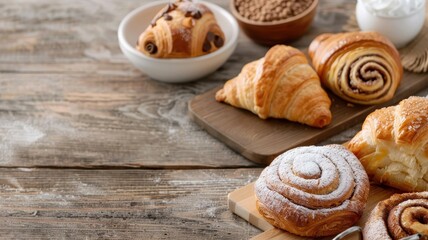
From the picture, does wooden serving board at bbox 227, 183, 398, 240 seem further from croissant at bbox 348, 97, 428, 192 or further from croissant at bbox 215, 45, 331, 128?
croissant at bbox 215, 45, 331, 128

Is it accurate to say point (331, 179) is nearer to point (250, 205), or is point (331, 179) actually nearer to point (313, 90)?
point (250, 205)

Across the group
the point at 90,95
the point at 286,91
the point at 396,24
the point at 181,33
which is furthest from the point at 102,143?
the point at 396,24

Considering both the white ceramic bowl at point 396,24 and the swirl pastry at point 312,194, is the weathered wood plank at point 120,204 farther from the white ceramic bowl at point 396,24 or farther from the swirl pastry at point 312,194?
the white ceramic bowl at point 396,24

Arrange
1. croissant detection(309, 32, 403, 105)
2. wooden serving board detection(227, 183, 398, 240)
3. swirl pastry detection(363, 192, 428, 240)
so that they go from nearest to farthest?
swirl pastry detection(363, 192, 428, 240), wooden serving board detection(227, 183, 398, 240), croissant detection(309, 32, 403, 105)

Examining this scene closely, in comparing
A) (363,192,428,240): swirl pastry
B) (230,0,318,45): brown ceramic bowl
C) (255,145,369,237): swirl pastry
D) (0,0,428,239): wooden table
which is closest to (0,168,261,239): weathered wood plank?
(0,0,428,239): wooden table

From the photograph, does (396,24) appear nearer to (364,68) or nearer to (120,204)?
(364,68)

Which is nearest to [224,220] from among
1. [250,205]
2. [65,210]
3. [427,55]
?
[250,205]
